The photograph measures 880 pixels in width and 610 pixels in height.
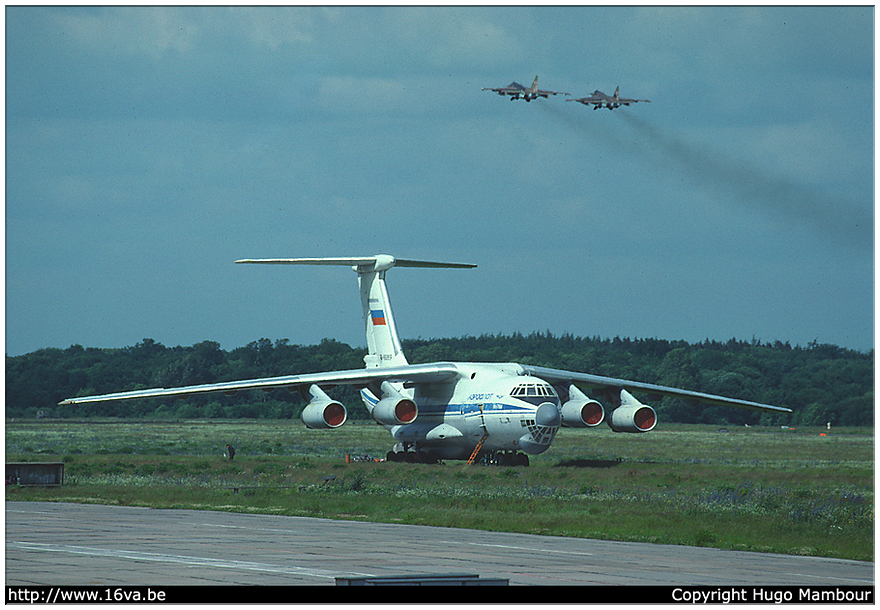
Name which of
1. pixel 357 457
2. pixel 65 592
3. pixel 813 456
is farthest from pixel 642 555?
pixel 813 456

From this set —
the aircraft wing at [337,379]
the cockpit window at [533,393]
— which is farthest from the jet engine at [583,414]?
the aircraft wing at [337,379]

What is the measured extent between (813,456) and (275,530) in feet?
82.9

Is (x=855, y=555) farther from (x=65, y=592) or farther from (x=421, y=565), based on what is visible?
(x=65, y=592)

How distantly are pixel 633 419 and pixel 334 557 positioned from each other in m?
20.1

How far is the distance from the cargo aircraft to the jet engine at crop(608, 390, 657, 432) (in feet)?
0.10

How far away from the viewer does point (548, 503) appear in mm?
24516

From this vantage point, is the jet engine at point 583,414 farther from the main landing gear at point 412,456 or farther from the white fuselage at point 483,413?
the main landing gear at point 412,456

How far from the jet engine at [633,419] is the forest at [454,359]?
32297 millimetres

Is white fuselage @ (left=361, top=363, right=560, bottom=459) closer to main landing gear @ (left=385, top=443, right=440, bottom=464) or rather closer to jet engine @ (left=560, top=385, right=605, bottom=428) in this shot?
main landing gear @ (left=385, top=443, right=440, bottom=464)

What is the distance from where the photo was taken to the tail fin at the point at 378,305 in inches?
1567

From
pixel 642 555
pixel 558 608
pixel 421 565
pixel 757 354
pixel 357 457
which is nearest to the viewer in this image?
pixel 558 608

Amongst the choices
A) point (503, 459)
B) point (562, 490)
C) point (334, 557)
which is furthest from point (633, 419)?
point (334, 557)

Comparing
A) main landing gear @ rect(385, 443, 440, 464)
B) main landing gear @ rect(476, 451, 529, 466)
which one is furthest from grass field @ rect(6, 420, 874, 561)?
main landing gear @ rect(385, 443, 440, 464)

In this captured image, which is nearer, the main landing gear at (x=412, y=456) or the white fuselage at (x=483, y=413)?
the white fuselage at (x=483, y=413)
